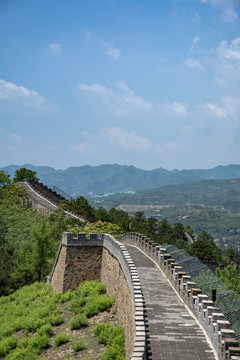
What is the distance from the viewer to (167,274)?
22047 millimetres

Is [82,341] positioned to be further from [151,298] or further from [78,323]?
[151,298]

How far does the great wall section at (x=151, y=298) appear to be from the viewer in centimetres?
1328

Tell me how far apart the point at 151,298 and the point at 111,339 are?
2706 mm

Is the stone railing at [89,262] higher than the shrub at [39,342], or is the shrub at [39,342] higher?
the stone railing at [89,262]

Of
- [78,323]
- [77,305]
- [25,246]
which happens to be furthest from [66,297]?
[25,246]

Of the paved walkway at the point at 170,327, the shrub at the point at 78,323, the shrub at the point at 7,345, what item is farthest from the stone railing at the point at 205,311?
the shrub at the point at 7,345

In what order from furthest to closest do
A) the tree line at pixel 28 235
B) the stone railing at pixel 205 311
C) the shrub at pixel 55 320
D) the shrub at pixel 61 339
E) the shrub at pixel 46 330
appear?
the tree line at pixel 28 235 < the shrub at pixel 55 320 < the shrub at pixel 46 330 < the shrub at pixel 61 339 < the stone railing at pixel 205 311

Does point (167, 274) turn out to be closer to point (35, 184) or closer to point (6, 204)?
point (6, 204)

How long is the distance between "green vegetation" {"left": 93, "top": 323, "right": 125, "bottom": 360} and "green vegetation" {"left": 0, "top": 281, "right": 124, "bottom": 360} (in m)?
0.08

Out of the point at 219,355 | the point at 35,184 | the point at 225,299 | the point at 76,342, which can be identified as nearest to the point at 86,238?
the point at 76,342

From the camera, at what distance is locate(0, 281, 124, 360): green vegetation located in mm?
20969

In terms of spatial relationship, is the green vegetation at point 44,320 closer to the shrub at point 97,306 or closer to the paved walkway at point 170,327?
the shrub at point 97,306

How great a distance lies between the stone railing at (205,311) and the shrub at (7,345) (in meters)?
9.43

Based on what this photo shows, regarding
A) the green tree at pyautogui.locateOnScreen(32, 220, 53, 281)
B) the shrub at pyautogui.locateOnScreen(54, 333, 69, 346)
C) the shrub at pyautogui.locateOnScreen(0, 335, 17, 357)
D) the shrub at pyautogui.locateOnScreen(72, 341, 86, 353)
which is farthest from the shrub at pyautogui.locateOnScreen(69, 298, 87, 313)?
the green tree at pyautogui.locateOnScreen(32, 220, 53, 281)
